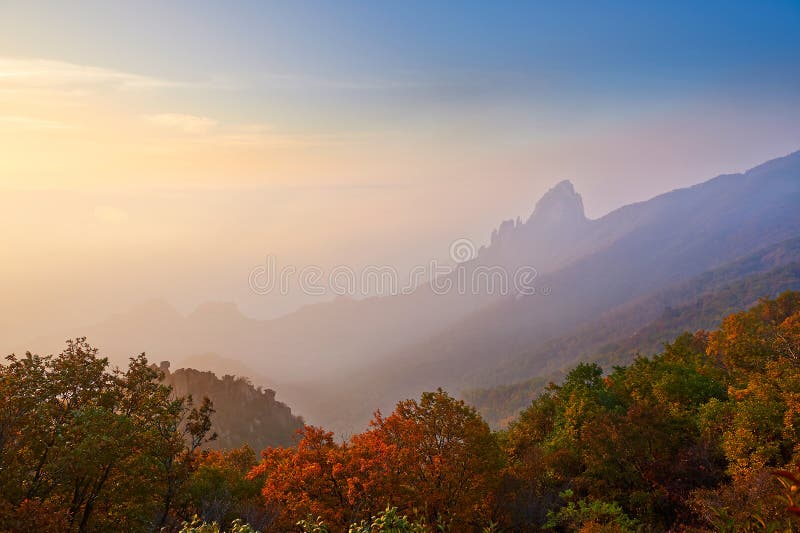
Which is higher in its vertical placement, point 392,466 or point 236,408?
point 392,466

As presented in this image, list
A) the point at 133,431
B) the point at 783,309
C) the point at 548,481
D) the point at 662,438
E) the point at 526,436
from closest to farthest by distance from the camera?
the point at 133,431 < the point at 662,438 < the point at 548,481 < the point at 526,436 < the point at 783,309

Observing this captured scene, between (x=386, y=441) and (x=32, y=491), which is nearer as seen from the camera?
(x=32, y=491)

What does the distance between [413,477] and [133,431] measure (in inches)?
739

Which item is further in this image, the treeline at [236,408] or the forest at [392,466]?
the treeline at [236,408]

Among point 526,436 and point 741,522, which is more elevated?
point 741,522

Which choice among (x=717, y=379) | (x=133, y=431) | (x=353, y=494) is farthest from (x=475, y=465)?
(x=717, y=379)

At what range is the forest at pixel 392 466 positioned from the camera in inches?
956

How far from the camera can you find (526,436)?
56.6m

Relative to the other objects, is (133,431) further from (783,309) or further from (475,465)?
(783,309)

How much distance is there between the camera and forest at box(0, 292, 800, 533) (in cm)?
2428

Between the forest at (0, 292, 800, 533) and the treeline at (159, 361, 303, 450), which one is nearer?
the forest at (0, 292, 800, 533)

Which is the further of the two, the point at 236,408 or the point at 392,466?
the point at 236,408

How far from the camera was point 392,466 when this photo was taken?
3431 centimetres

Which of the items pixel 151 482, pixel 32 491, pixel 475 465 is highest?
pixel 32 491
